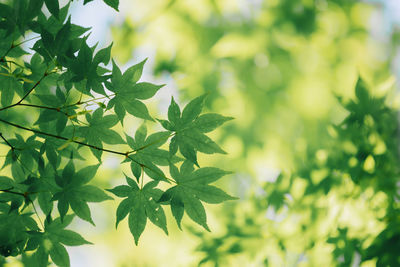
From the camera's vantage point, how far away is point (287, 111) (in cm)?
A: 376

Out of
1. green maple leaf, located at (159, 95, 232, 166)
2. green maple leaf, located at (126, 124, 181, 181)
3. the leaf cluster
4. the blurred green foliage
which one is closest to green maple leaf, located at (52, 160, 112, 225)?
the leaf cluster

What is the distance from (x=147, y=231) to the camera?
384cm

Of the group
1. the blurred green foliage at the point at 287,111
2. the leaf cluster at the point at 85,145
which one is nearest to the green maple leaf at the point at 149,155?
the leaf cluster at the point at 85,145

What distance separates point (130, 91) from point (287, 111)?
3148 millimetres

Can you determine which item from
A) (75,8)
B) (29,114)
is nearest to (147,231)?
(29,114)

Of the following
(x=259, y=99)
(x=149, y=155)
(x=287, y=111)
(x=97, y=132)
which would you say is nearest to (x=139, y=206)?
(x=149, y=155)

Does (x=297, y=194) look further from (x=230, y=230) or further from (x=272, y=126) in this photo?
(x=272, y=126)

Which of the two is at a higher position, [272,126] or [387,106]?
[272,126]

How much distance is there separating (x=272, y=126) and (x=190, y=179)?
9.30 ft

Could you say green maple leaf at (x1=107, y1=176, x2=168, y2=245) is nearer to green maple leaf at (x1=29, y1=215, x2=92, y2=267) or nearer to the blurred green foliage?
green maple leaf at (x1=29, y1=215, x2=92, y2=267)

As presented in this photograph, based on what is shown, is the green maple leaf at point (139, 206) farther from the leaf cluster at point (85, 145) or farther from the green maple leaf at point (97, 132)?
the green maple leaf at point (97, 132)

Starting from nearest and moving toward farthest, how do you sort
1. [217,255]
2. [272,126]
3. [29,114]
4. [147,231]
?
[217,255]
[29,114]
[272,126]
[147,231]

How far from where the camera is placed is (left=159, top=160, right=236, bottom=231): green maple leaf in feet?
2.93

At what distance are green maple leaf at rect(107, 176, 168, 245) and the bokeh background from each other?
999 mm
